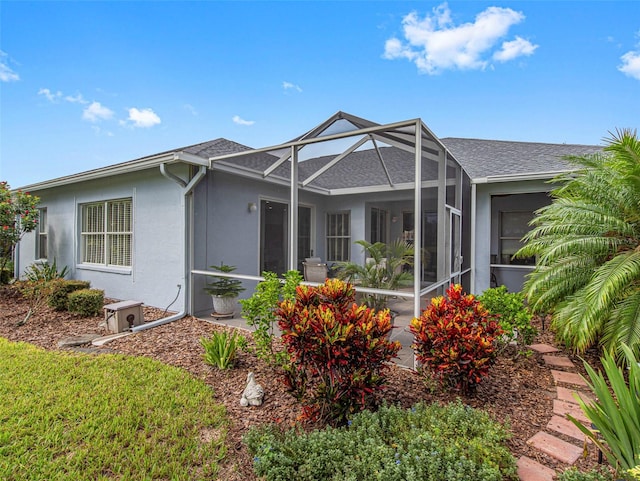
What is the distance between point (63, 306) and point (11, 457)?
5.26 meters

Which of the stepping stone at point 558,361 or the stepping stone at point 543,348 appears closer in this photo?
the stepping stone at point 558,361

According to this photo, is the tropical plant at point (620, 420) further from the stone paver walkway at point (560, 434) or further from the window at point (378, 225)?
the window at point (378, 225)

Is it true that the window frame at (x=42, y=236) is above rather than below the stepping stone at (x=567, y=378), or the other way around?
above

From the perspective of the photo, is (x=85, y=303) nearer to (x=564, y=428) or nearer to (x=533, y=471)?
(x=533, y=471)

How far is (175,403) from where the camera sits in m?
3.09

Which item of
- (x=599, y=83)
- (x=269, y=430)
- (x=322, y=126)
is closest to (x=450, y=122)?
(x=599, y=83)

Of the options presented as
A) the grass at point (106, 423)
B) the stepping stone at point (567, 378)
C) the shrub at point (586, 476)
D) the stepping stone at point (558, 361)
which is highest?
the shrub at point (586, 476)

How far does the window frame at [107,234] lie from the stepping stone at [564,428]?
7734mm

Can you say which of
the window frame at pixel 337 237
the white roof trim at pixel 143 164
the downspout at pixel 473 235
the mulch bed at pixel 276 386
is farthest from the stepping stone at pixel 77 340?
the downspout at pixel 473 235

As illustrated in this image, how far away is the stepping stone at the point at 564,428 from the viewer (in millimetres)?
2479

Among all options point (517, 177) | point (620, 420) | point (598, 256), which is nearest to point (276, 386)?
point (620, 420)

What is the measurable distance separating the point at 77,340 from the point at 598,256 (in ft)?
24.4

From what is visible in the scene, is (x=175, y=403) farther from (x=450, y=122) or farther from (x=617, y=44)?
(x=450, y=122)

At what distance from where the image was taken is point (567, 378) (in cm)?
347
